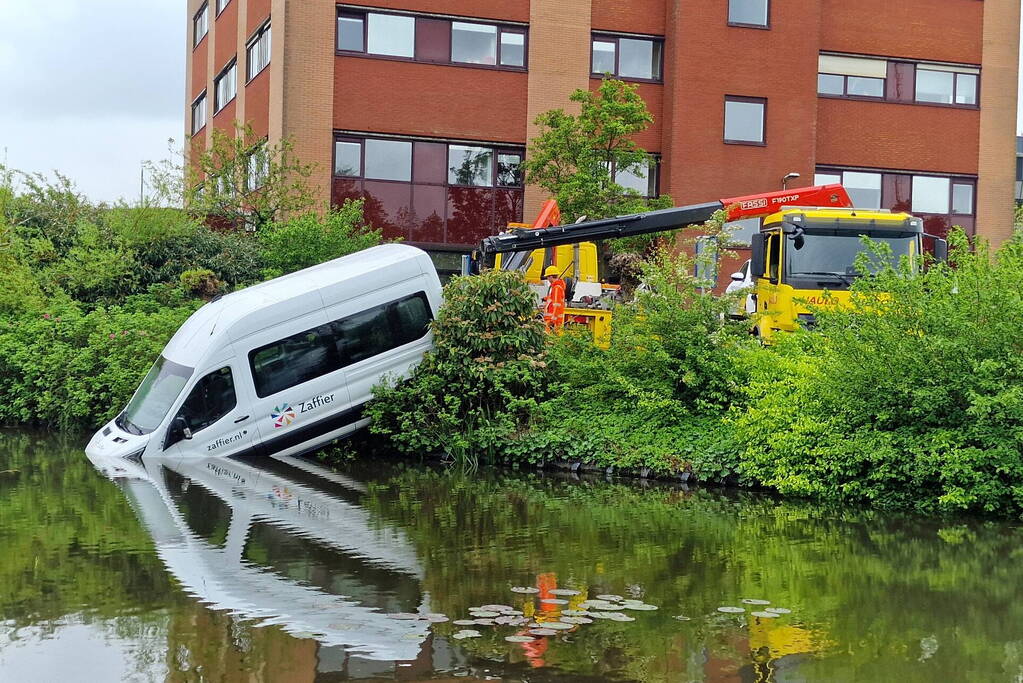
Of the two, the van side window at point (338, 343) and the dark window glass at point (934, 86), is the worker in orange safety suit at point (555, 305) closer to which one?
the van side window at point (338, 343)

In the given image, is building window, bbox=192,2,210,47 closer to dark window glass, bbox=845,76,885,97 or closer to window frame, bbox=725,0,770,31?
window frame, bbox=725,0,770,31

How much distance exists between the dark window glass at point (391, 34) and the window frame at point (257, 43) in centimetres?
260

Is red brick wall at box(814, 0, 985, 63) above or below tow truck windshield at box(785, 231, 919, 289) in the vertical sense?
above

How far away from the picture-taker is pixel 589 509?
12719 millimetres

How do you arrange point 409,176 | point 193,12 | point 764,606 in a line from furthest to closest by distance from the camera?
point 193,12 < point 409,176 < point 764,606

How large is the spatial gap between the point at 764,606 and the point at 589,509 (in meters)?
4.69

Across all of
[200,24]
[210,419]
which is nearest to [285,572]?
[210,419]

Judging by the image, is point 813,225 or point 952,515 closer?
point 952,515

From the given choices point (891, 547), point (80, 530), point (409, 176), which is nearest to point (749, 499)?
point (891, 547)

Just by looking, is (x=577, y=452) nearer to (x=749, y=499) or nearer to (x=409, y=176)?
(x=749, y=499)

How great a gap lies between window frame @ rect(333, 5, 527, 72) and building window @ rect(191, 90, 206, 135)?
12673 mm

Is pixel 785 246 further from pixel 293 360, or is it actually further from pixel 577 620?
pixel 577 620

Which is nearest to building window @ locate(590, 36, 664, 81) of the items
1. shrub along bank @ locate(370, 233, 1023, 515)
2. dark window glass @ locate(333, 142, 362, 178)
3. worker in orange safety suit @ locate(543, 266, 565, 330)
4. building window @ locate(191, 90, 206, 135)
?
dark window glass @ locate(333, 142, 362, 178)

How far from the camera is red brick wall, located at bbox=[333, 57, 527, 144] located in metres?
29.5
